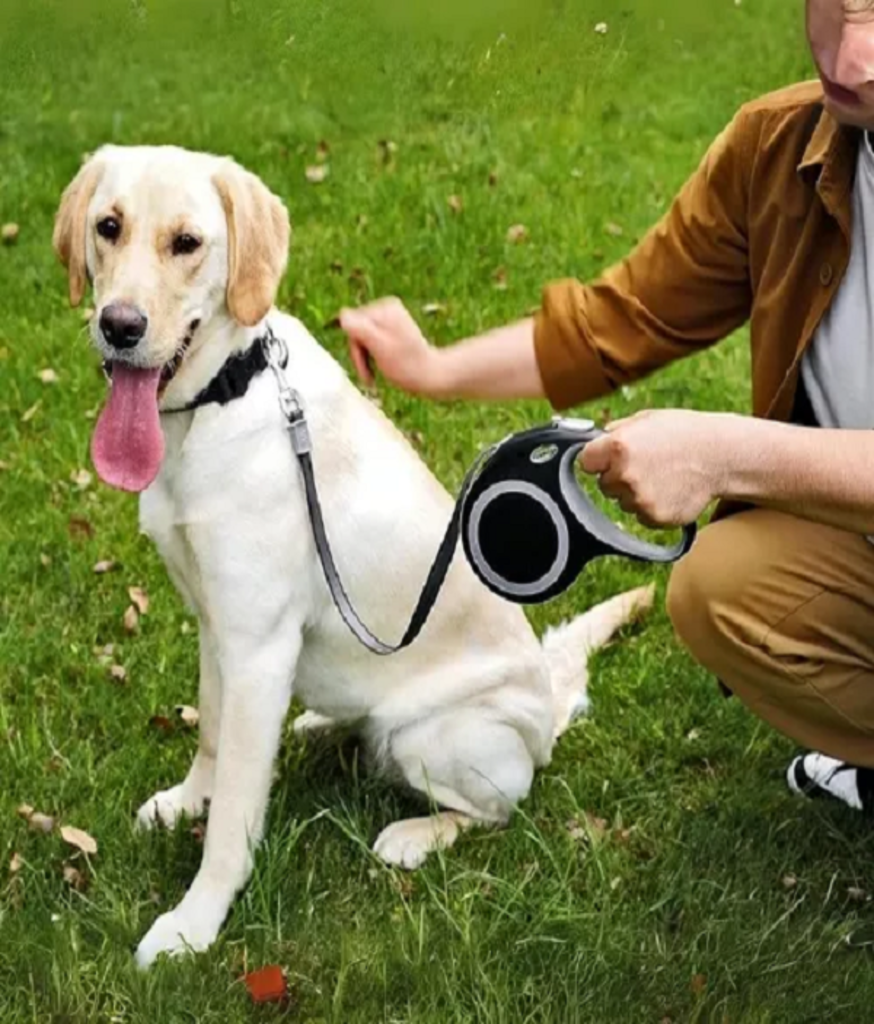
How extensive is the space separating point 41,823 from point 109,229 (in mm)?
1085

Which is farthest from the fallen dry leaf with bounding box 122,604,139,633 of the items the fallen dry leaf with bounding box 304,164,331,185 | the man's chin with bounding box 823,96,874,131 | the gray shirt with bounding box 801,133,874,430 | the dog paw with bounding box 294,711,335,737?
the fallen dry leaf with bounding box 304,164,331,185

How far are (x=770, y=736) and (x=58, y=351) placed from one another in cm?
250

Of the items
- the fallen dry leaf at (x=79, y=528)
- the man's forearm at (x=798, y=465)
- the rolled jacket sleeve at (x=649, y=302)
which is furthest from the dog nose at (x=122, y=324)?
the fallen dry leaf at (x=79, y=528)

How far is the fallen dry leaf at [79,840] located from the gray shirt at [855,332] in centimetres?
148

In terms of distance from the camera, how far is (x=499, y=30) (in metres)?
2.56

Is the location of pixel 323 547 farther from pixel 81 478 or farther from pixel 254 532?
pixel 81 478

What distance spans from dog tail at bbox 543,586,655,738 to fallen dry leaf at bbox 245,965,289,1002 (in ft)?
3.06

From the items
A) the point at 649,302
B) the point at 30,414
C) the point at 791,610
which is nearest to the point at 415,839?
the point at 791,610

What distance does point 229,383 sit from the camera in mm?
2725

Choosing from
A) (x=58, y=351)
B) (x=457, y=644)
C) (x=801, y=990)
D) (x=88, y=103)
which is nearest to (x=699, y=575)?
(x=457, y=644)

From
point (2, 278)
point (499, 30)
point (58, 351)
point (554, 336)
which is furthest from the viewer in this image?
point (2, 278)

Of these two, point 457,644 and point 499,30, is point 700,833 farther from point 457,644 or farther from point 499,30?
point 499,30

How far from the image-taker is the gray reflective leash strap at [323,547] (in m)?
2.76

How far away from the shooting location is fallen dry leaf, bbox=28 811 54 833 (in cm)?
298
